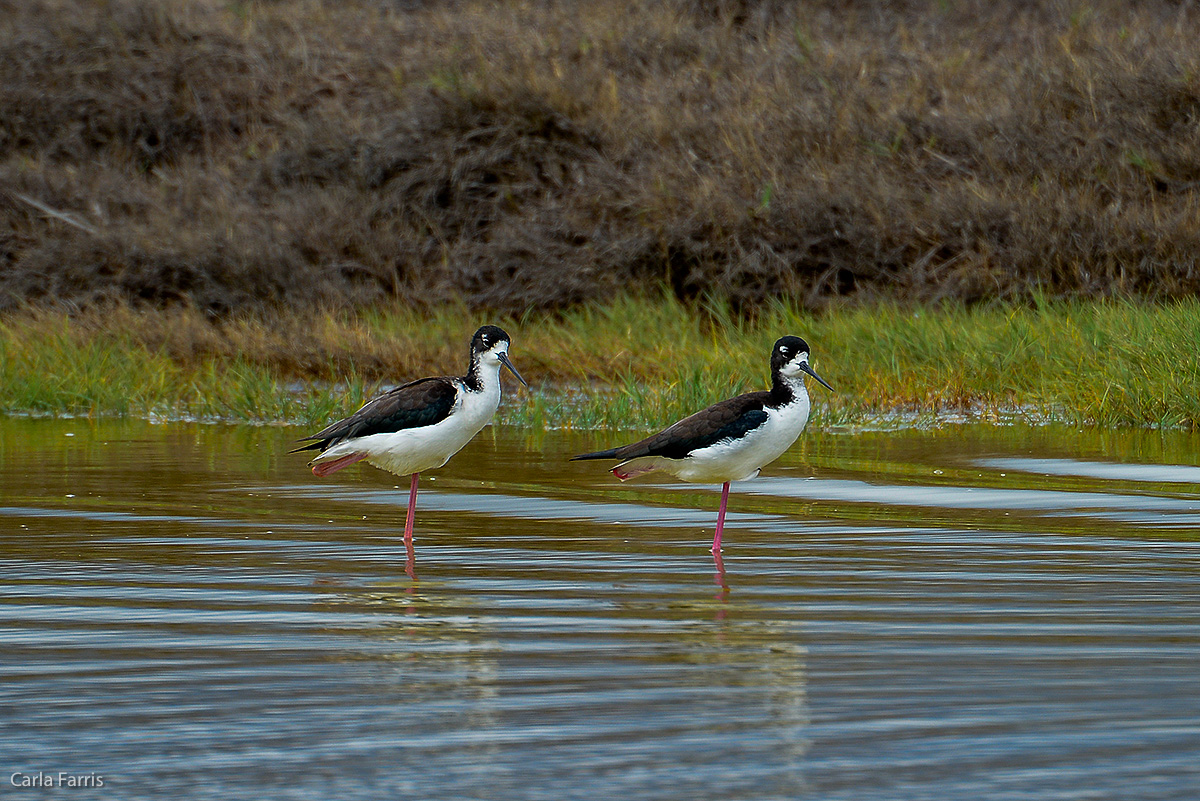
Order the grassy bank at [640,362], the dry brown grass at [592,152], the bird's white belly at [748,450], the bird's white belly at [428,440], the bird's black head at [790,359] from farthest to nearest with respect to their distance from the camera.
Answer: the dry brown grass at [592,152]
the grassy bank at [640,362]
the bird's white belly at [428,440]
the bird's black head at [790,359]
the bird's white belly at [748,450]

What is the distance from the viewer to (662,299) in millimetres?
19438

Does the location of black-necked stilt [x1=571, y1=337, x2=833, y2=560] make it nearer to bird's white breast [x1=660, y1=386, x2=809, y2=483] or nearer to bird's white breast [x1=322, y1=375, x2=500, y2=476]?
bird's white breast [x1=660, y1=386, x2=809, y2=483]

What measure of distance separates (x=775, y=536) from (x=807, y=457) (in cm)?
327

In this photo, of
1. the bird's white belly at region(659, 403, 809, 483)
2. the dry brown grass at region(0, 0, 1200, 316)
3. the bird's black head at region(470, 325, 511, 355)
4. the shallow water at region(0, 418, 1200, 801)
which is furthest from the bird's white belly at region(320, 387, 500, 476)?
the dry brown grass at region(0, 0, 1200, 316)

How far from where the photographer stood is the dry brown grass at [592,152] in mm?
19000

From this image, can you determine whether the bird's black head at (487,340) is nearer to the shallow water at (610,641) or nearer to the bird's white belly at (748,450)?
the shallow water at (610,641)

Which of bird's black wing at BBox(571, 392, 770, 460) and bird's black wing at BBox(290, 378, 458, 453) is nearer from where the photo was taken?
bird's black wing at BBox(571, 392, 770, 460)

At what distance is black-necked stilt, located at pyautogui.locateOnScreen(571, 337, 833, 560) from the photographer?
24.5 feet

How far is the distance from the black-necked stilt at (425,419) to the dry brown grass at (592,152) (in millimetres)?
10316

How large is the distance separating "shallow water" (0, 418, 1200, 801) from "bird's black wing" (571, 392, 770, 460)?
39 cm

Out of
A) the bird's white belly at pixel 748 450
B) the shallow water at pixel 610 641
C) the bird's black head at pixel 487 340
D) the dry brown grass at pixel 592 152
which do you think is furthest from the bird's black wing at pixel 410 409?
the dry brown grass at pixel 592 152

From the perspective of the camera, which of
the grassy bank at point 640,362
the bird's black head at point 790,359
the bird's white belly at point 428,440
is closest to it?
the bird's black head at point 790,359

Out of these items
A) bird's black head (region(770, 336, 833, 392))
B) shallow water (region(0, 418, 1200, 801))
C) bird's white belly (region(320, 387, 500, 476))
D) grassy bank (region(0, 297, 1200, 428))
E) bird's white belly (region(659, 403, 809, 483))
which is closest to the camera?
shallow water (region(0, 418, 1200, 801))

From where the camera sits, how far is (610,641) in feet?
16.9
